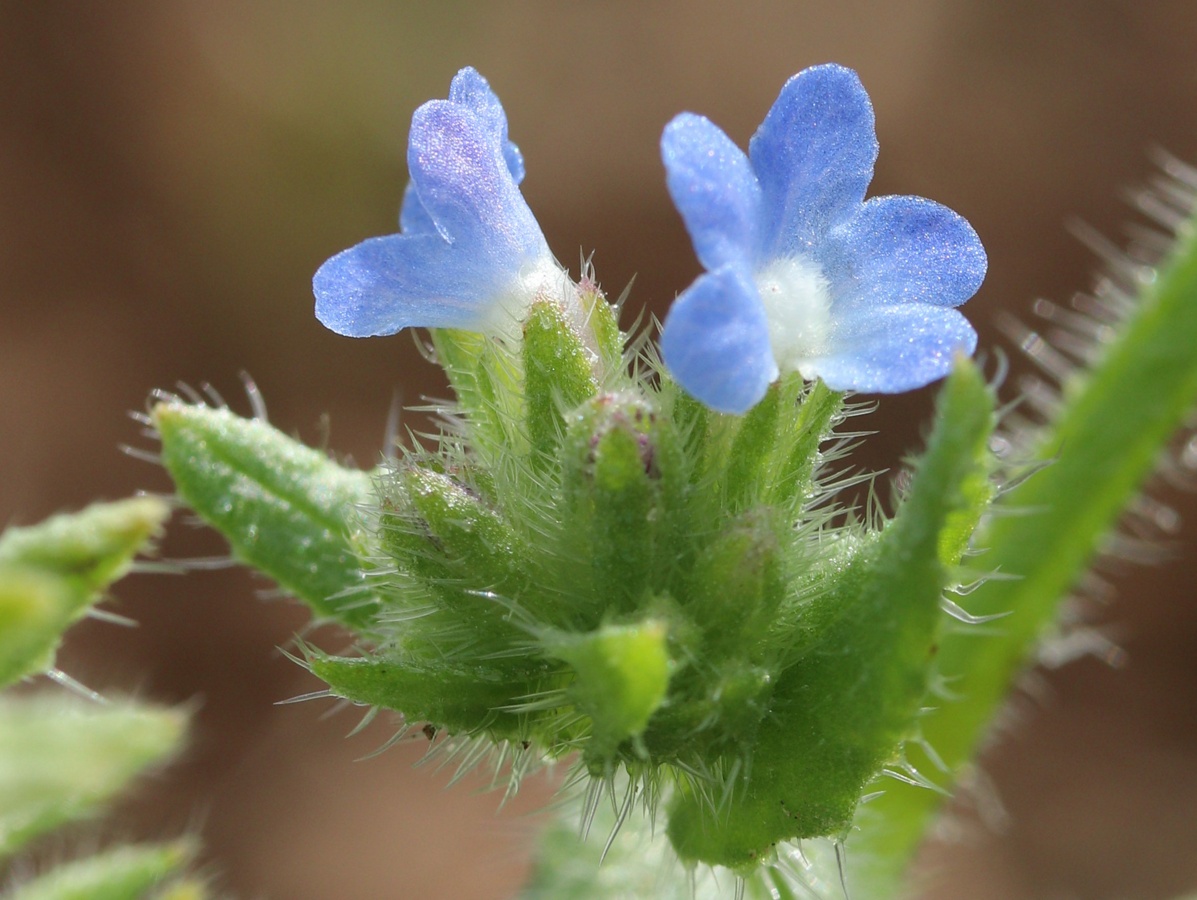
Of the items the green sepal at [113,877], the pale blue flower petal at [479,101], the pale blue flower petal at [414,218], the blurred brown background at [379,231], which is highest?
the pale blue flower petal at [479,101]

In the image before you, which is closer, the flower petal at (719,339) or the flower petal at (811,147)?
the flower petal at (719,339)

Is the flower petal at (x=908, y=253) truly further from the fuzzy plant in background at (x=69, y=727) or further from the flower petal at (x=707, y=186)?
the fuzzy plant in background at (x=69, y=727)

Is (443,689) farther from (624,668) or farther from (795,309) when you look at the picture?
(795,309)

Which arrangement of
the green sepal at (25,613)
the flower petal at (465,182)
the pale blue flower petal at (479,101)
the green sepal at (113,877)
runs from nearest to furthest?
the green sepal at (25,613) → the flower petal at (465,182) → the pale blue flower petal at (479,101) → the green sepal at (113,877)

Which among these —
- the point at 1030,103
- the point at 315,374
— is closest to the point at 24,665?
the point at 315,374

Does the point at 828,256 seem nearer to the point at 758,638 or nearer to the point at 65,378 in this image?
the point at 758,638

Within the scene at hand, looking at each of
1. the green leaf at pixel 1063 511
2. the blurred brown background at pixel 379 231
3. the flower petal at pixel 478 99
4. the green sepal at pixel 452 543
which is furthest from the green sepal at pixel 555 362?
the blurred brown background at pixel 379 231
